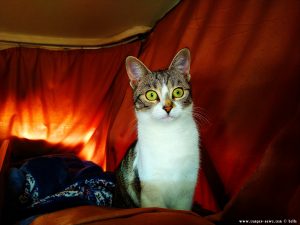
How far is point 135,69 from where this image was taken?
1184mm

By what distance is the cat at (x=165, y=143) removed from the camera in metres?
0.97

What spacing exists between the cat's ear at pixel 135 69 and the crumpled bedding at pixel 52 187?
0.48 m

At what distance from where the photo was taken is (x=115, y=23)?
187 centimetres

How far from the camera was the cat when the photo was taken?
38.3 inches

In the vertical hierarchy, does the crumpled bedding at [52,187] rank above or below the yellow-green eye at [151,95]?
below

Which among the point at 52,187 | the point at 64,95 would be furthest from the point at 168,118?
the point at 64,95

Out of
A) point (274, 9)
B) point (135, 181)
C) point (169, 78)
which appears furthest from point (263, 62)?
point (135, 181)

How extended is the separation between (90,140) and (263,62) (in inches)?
58.9

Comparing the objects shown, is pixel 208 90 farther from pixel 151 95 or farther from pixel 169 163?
pixel 169 163

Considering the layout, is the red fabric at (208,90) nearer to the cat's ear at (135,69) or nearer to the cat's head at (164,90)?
the cat's head at (164,90)

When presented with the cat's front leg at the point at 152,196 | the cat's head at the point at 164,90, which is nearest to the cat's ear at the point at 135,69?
the cat's head at the point at 164,90

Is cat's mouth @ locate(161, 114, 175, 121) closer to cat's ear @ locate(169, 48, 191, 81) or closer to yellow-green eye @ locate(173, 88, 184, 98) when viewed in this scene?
yellow-green eye @ locate(173, 88, 184, 98)

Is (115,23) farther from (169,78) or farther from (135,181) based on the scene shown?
(135,181)

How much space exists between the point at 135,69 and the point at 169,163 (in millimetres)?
442
